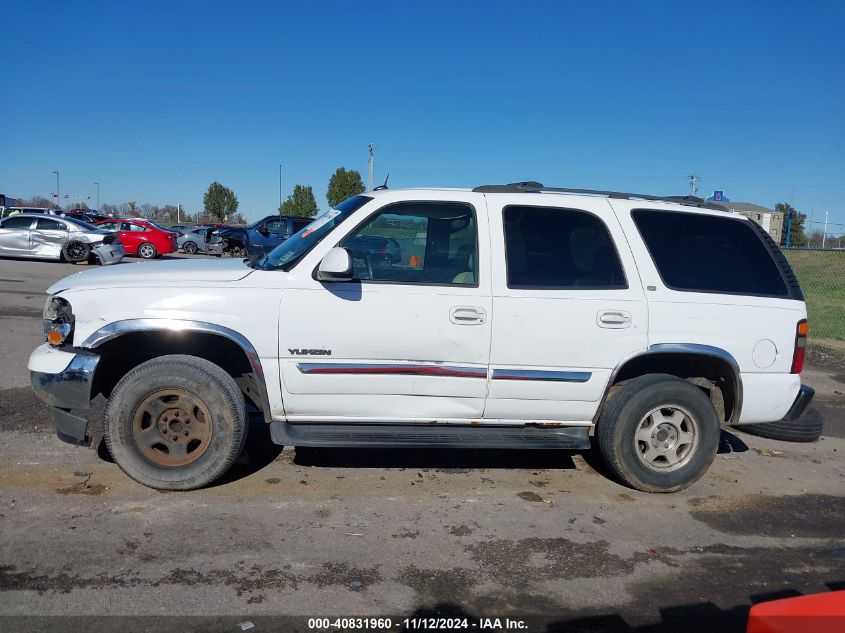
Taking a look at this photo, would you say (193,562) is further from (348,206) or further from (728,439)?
(728,439)

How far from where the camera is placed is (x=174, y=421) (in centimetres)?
449

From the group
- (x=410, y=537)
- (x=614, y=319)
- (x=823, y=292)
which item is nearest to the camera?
(x=410, y=537)

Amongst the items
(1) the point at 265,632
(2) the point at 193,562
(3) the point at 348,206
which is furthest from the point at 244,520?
(3) the point at 348,206

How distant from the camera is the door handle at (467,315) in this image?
14.9 ft

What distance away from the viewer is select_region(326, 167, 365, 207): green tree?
1474 inches

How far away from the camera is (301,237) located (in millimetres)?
4914

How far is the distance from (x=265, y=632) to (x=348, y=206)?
2857mm

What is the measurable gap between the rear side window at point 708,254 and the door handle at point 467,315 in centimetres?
139

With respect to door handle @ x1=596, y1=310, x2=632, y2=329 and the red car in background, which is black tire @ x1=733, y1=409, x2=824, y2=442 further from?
the red car in background

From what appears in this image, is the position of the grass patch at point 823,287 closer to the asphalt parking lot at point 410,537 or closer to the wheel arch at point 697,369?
the wheel arch at point 697,369

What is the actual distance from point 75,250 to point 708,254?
1971 cm

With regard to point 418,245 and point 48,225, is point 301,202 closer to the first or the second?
point 48,225

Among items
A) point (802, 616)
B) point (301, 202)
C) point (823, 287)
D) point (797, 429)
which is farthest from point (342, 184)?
point (802, 616)

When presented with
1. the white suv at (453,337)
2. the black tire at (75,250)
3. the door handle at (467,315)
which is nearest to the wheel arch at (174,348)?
the white suv at (453,337)
